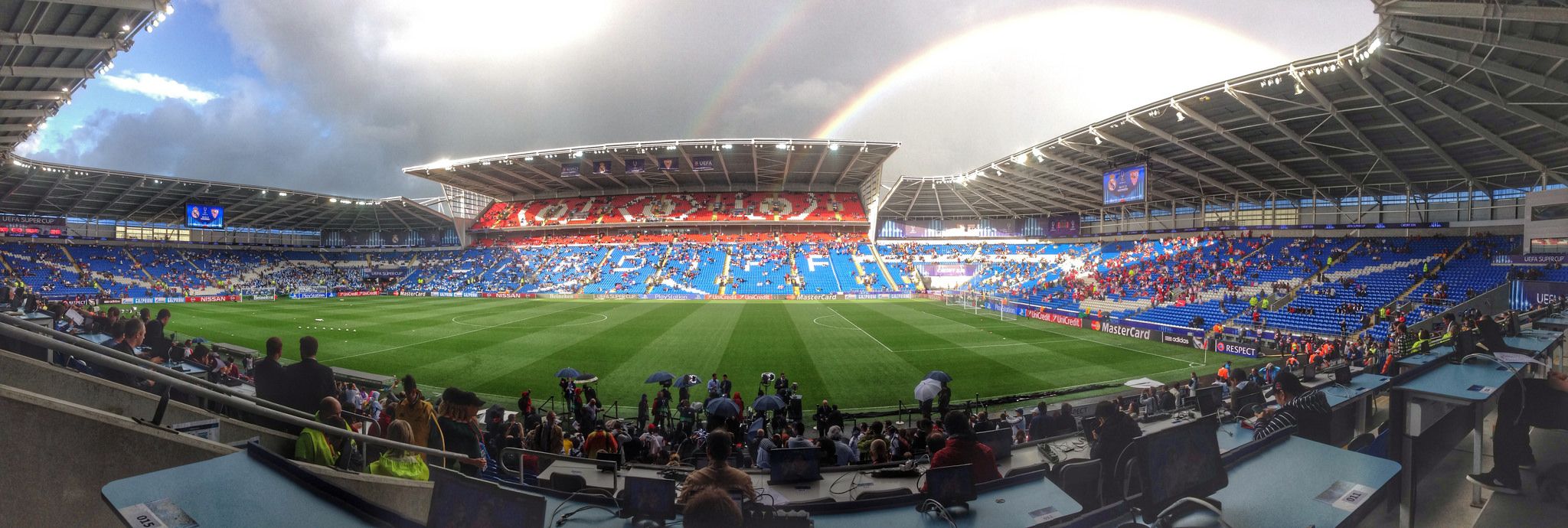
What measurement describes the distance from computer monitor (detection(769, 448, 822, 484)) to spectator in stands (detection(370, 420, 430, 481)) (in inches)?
107

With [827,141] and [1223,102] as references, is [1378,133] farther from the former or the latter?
[827,141]

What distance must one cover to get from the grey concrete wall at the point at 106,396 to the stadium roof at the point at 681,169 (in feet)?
141

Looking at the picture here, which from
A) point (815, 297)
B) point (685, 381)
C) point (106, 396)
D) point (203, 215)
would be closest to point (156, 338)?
point (106, 396)

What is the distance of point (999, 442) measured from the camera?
5.52 metres

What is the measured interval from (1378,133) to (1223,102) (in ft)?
26.7

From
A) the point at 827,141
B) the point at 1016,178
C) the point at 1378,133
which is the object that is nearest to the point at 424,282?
the point at 827,141

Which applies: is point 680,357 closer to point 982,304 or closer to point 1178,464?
point 1178,464

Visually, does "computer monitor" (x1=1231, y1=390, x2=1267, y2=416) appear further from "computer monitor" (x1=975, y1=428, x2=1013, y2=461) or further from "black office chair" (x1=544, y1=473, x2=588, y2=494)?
"black office chair" (x1=544, y1=473, x2=588, y2=494)

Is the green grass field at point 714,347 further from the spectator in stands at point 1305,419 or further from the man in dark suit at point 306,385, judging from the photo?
the spectator in stands at point 1305,419

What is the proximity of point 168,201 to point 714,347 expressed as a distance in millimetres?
63326

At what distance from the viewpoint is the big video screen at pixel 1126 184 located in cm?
3003

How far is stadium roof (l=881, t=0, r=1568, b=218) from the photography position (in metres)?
14.6

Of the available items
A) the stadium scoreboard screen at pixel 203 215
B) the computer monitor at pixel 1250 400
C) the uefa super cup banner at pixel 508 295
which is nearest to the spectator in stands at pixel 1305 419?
the computer monitor at pixel 1250 400

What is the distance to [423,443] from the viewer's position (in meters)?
4.94
